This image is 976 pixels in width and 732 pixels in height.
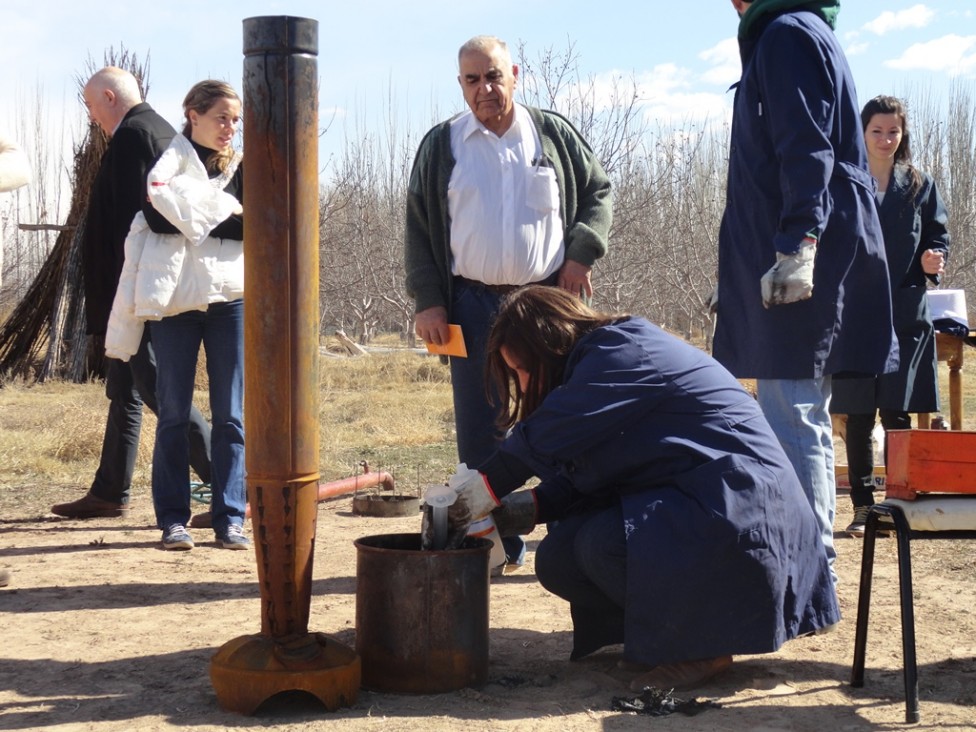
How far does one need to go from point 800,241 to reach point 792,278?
11 centimetres

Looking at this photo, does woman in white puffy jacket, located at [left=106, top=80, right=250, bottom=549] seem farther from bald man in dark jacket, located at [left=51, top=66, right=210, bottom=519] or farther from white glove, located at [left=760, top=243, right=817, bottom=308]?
white glove, located at [left=760, top=243, right=817, bottom=308]

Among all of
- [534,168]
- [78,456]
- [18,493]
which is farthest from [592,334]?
[78,456]

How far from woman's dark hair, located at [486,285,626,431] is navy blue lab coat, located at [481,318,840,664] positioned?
60 mm

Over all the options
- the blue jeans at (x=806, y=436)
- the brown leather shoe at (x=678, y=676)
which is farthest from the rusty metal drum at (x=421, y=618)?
the blue jeans at (x=806, y=436)

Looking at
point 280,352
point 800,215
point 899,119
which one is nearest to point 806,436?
point 800,215

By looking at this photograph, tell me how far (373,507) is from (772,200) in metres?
3.08

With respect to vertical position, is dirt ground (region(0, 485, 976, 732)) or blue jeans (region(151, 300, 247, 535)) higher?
blue jeans (region(151, 300, 247, 535))

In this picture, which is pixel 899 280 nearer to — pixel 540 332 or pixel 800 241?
pixel 800 241

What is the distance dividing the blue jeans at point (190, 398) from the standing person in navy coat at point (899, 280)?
9.18 feet

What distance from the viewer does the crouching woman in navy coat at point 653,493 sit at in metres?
3.00

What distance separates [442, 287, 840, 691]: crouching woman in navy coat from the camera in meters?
3.00

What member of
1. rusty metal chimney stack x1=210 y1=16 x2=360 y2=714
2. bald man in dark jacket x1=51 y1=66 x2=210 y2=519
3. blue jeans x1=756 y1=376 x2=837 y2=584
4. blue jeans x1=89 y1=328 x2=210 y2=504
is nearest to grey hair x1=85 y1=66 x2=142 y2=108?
bald man in dark jacket x1=51 y1=66 x2=210 y2=519

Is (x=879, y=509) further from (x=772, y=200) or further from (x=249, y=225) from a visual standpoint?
(x=249, y=225)

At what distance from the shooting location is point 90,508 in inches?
230
